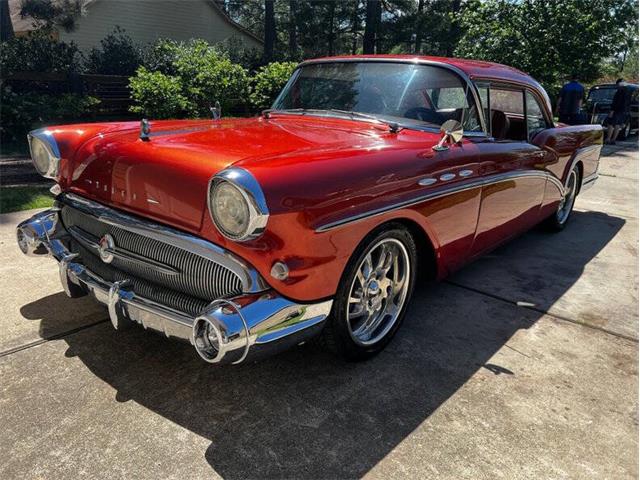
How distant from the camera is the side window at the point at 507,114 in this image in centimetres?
365

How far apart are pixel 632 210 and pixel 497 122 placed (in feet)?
13.2

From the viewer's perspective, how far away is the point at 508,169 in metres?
3.60

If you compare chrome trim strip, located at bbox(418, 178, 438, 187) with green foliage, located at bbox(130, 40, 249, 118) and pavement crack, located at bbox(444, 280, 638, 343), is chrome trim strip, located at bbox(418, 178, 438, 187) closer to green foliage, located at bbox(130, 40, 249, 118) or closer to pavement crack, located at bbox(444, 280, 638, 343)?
pavement crack, located at bbox(444, 280, 638, 343)

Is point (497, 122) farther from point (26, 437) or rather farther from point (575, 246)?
point (26, 437)

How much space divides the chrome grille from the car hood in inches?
5.1

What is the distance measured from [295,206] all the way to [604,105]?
16605 mm

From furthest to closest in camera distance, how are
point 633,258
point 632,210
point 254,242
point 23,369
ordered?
point 632,210 → point 633,258 → point 23,369 → point 254,242

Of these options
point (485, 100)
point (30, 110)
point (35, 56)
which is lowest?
point (30, 110)

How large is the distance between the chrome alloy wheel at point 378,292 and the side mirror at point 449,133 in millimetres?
619

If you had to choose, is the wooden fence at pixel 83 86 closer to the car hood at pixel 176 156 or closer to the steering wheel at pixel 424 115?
the car hood at pixel 176 156

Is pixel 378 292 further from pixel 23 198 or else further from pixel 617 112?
pixel 617 112

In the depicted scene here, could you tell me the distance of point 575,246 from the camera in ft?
16.3

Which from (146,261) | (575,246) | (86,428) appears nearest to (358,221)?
(146,261)

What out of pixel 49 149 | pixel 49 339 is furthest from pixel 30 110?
pixel 49 339
